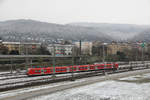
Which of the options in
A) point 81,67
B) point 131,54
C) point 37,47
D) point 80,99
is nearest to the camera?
point 80,99

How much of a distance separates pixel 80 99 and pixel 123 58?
64.7 m

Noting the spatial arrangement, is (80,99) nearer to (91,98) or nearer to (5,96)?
(91,98)

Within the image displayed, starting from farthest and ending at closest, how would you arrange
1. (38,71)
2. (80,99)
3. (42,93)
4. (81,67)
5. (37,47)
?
(37,47), (81,67), (38,71), (42,93), (80,99)

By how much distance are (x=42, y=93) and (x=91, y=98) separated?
5301mm

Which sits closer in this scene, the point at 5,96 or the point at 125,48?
the point at 5,96

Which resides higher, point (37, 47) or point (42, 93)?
point (37, 47)

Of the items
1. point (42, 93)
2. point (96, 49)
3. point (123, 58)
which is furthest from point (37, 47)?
point (42, 93)

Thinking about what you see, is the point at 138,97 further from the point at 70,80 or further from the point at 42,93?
the point at 70,80

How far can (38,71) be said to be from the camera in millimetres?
33938

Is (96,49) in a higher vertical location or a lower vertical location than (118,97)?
higher

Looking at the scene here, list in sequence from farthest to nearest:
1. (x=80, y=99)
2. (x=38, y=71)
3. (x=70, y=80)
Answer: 1. (x=38, y=71)
2. (x=70, y=80)
3. (x=80, y=99)

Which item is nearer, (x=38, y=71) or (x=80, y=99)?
(x=80, y=99)

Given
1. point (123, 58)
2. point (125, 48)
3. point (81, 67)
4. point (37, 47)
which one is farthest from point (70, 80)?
point (125, 48)

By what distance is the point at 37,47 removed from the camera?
73250 millimetres
